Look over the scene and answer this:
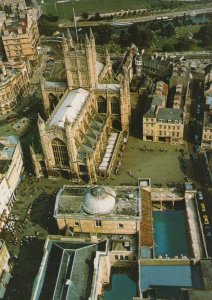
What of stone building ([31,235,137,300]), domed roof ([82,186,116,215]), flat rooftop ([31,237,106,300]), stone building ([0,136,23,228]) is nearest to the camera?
flat rooftop ([31,237,106,300])

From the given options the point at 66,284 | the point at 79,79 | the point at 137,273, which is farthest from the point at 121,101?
the point at 66,284

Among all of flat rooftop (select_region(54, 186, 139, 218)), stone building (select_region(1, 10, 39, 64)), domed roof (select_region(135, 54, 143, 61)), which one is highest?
stone building (select_region(1, 10, 39, 64))

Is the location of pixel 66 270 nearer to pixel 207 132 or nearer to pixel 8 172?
pixel 8 172

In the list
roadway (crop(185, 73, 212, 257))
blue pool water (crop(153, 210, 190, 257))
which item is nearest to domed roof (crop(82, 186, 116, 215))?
blue pool water (crop(153, 210, 190, 257))

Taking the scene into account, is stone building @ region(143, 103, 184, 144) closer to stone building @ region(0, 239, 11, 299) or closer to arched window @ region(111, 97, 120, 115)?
arched window @ region(111, 97, 120, 115)

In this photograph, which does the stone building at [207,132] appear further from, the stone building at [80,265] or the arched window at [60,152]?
the stone building at [80,265]

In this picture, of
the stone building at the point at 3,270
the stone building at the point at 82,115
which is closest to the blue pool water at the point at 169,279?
the stone building at the point at 3,270

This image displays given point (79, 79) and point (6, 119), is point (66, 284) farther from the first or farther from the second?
point (6, 119)

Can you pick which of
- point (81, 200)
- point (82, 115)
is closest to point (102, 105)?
point (82, 115)
